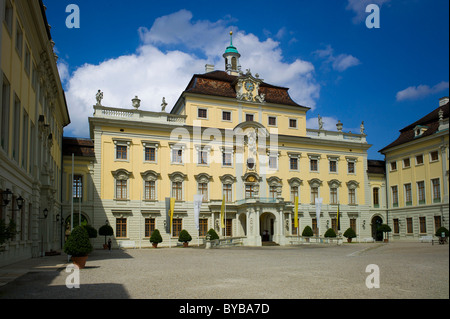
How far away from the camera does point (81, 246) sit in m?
16.2

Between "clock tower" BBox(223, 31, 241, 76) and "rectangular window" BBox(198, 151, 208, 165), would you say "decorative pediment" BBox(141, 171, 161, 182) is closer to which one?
"rectangular window" BBox(198, 151, 208, 165)

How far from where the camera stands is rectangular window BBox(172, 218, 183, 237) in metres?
42.6

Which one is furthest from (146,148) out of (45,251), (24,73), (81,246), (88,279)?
(88,279)

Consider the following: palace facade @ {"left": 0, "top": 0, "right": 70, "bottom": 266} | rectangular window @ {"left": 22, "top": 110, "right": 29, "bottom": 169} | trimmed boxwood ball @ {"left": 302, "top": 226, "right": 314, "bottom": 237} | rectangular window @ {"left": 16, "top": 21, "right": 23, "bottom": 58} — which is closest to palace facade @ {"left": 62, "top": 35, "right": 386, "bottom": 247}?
trimmed boxwood ball @ {"left": 302, "top": 226, "right": 314, "bottom": 237}

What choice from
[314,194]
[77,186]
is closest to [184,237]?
[77,186]

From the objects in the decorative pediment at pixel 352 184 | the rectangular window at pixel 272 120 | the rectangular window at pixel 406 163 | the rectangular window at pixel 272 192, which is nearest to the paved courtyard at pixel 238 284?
the rectangular window at pixel 406 163

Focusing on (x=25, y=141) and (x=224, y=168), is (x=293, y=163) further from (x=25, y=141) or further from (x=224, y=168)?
(x=25, y=141)

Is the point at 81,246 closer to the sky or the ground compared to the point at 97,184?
closer to the ground

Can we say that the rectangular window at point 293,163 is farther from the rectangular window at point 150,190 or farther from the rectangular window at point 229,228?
the rectangular window at point 150,190

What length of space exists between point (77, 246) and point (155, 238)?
23.8 metres
